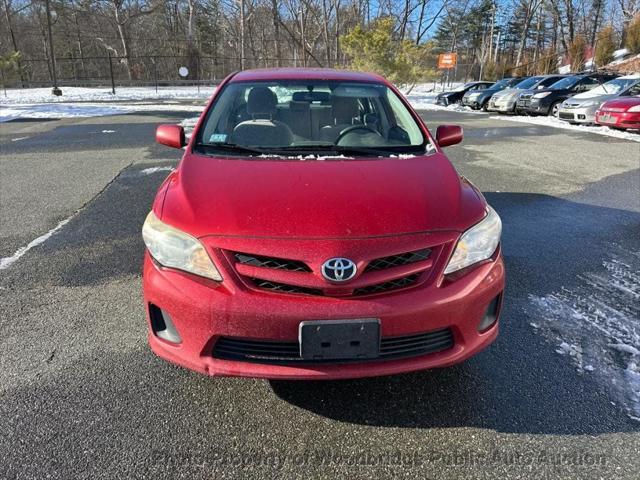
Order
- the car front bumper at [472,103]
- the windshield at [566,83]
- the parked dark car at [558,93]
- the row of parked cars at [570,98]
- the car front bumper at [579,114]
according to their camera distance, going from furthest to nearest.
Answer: the car front bumper at [472,103] → the windshield at [566,83] → the parked dark car at [558,93] → the car front bumper at [579,114] → the row of parked cars at [570,98]

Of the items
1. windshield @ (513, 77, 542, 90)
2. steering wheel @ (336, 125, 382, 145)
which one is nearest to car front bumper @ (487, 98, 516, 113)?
windshield @ (513, 77, 542, 90)

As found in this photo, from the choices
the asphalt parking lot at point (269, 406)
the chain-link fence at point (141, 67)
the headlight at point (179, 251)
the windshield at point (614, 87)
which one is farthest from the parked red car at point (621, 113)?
the chain-link fence at point (141, 67)

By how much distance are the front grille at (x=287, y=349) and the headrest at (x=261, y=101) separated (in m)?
2.02

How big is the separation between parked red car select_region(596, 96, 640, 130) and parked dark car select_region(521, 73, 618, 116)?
4234 millimetres

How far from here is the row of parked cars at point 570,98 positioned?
11.8 m

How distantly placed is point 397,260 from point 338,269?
10.7 inches

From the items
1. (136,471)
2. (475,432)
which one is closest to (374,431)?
(475,432)

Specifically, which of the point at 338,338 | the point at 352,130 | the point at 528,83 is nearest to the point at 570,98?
the point at 528,83

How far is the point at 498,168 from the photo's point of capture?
7734mm

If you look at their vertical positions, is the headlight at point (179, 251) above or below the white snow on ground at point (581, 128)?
above

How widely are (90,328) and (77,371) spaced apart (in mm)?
467

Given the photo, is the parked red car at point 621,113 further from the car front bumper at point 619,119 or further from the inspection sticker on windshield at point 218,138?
the inspection sticker on windshield at point 218,138

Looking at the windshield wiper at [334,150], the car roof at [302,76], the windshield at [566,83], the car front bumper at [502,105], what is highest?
the windshield at [566,83]

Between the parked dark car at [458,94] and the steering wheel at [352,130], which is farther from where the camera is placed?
the parked dark car at [458,94]
